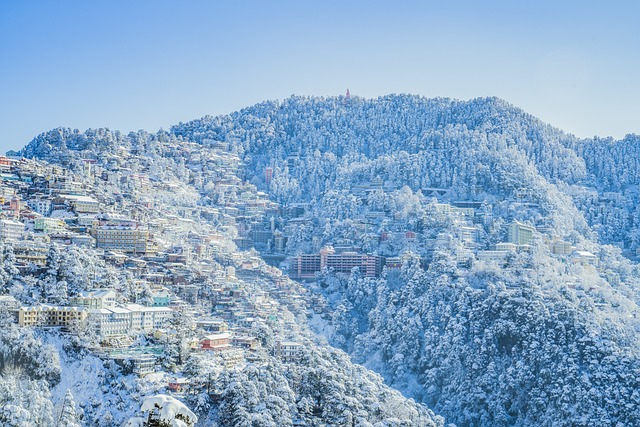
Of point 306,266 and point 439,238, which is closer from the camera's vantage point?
point 439,238

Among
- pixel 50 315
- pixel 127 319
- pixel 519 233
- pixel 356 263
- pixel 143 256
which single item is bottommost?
pixel 127 319

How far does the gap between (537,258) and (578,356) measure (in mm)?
15319

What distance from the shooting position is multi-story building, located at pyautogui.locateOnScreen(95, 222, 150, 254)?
55094 mm

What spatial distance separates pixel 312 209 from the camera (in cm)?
8400

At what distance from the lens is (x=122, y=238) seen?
183 feet

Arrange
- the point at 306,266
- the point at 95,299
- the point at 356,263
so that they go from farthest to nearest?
the point at 306,266 → the point at 356,263 → the point at 95,299

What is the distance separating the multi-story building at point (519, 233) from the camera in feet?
226

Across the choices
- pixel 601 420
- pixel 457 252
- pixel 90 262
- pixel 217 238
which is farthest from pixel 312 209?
pixel 601 420

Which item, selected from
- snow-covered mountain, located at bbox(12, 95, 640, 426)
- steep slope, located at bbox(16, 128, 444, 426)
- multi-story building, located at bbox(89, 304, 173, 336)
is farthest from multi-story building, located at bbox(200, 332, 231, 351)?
snow-covered mountain, located at bbox(12, 95, 640, 426)

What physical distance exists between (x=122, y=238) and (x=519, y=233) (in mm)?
30577

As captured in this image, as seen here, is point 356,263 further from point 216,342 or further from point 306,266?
point 216,342

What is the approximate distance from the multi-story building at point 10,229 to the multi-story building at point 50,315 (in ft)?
30.3

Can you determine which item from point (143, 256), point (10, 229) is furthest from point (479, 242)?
point (10, 229)

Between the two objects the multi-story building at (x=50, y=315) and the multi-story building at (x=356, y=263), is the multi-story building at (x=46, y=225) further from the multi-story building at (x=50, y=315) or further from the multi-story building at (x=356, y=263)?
the multi-story building at (x=356, y=263)
